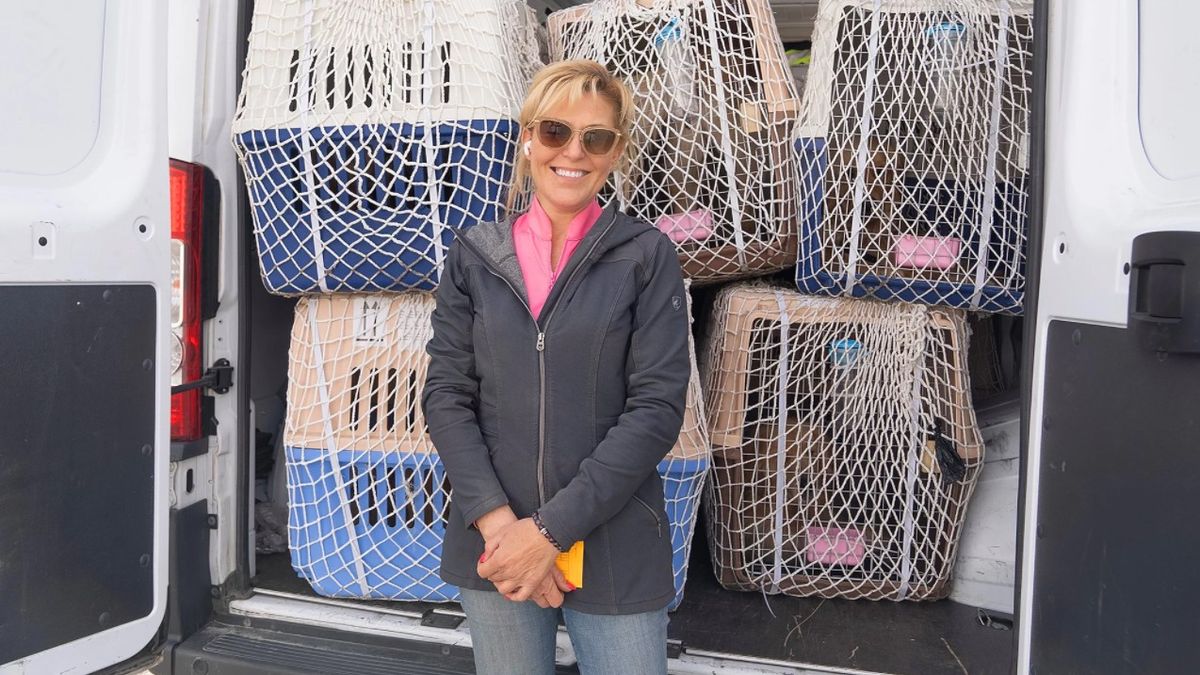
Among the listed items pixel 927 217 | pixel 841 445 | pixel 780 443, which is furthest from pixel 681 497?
pixel 927 217

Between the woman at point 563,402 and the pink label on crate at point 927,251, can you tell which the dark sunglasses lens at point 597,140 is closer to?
the woman at point 563,402

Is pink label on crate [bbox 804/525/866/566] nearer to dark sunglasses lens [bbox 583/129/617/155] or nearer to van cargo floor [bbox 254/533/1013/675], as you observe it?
van cargo floor [bbox 254/533/1013/675]

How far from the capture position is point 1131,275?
35.8 inches

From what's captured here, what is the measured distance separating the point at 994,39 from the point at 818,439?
0.93m

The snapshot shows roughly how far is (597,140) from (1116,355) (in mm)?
701

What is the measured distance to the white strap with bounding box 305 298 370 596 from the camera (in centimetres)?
176

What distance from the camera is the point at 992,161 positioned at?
1784 mm

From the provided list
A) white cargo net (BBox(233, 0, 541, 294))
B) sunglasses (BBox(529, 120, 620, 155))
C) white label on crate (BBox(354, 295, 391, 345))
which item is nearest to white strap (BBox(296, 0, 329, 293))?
white cargo net (BBox(233, 0, 541, 294))

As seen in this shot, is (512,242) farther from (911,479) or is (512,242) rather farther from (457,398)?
(911,479)

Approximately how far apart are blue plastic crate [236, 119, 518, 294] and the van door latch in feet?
0.70

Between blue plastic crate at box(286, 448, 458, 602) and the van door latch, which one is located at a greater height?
the van door latch

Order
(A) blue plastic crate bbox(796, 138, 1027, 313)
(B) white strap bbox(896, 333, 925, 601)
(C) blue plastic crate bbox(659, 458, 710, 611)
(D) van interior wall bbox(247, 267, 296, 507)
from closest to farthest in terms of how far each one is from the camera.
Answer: (C) blue plastic crate bbox(659, 458, 710, 611) → (A) blue plastic crate bbox(796, 138, 1027, 313) → (B) white strap bbox(896, 333, 925, 601) → (D) van interior wall bbox(247, 267, 296, 507)

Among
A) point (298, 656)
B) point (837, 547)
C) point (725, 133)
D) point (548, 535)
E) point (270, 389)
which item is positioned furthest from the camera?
point (270, 389)

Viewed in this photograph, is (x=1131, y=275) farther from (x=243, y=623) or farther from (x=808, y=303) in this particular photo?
(x=243, y=623)
